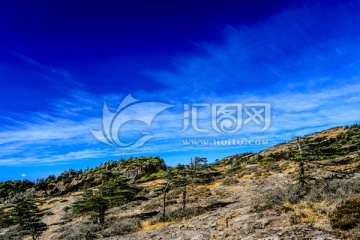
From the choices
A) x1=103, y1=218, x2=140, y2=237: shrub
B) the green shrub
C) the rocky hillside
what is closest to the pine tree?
the rocky hillside

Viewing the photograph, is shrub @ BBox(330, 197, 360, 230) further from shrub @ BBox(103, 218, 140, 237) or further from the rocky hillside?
shrub @ BBox(103, 218, 140, 237)

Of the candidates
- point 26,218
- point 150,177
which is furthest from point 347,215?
point 150,177

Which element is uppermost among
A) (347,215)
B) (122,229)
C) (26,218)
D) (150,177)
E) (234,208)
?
(150,177)

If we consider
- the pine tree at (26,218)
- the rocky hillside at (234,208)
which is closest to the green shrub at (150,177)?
the rocky hillside at (234,208)

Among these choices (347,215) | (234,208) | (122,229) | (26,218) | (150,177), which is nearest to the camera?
(347,215)

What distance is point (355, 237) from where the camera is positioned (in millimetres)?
13234

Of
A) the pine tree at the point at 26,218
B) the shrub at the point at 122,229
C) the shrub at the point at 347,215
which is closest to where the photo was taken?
the shrub at the point at 347,215

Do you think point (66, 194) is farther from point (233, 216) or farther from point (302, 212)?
point (302, 212)

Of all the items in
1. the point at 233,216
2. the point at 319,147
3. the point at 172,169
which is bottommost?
the point at 233,216

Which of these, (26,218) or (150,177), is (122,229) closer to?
(26,218)

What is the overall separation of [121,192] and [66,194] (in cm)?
4323

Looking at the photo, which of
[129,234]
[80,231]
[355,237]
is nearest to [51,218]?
[80,231]

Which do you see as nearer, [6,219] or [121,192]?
[121,192]

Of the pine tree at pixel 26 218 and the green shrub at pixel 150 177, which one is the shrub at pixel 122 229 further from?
the green shrub at pixel 150 177
